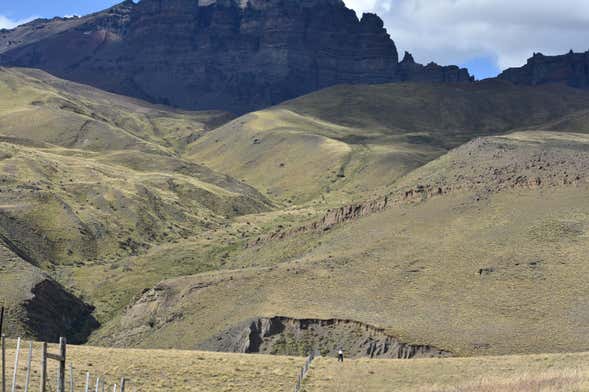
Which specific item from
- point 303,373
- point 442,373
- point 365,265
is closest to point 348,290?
point 365,265

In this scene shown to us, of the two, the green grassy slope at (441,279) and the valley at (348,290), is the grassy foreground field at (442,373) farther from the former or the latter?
the green grassy slope at (441,279)

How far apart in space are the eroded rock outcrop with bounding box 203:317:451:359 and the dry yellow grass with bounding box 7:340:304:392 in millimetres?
12664

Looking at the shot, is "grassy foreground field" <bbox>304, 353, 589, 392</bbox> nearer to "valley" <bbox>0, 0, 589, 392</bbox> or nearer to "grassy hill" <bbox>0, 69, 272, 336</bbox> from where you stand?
"valley" <bbox>0, 0, 589, 392</bbox>

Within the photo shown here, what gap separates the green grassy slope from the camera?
6875cm

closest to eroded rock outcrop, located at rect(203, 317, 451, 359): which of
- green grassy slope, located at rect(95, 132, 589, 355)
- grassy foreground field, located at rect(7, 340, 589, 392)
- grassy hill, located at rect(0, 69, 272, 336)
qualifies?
green grassy slope, located at rect(95, 132, 589, 355)

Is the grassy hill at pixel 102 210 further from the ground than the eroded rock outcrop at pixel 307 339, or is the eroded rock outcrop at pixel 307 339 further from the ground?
the grassy hill at pixel 102 210

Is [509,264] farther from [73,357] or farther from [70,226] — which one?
[70,226]

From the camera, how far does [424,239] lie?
8450 cm

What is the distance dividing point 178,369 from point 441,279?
101 ft

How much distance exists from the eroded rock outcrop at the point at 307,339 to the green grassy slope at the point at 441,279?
963mm

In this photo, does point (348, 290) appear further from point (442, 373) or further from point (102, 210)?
point (102, 210)

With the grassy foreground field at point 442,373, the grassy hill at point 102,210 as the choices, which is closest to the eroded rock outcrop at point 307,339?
the grassy foreground field at point 442,373

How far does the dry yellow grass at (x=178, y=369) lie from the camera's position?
48.1m

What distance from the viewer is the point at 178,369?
51.1 m
